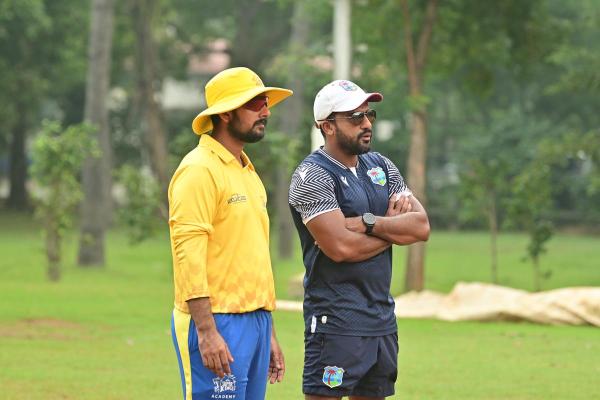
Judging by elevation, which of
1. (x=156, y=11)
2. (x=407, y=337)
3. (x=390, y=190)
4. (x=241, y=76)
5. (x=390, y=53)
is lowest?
(x=407, y=337)

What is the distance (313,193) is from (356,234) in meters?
0.29

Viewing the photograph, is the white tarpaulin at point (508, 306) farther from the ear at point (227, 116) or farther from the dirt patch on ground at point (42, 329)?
the ear at point (227, 116)

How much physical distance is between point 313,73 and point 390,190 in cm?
2487

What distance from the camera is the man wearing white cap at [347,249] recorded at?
6418 mm

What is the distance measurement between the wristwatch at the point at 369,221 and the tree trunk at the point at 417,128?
14654 millimetres

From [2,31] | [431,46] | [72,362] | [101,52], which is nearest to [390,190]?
[72,362]

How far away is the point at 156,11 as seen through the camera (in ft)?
117

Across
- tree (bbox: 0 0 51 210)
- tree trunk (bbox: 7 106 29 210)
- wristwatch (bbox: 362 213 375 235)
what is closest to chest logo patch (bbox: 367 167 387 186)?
wristwatch (bbox: 362 213 375 235)

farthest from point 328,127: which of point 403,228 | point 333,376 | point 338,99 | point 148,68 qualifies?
point 148,68

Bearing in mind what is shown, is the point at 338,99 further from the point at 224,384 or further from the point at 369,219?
the point at 224,384

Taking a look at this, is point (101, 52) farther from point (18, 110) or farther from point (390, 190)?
point (390, 190)

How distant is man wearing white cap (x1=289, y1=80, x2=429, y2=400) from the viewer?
6.42 meters

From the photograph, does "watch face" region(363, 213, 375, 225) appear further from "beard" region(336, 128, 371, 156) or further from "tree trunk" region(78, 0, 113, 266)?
"tree trunk" region(78, 0, 113, 266)

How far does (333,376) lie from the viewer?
642 centimetres
